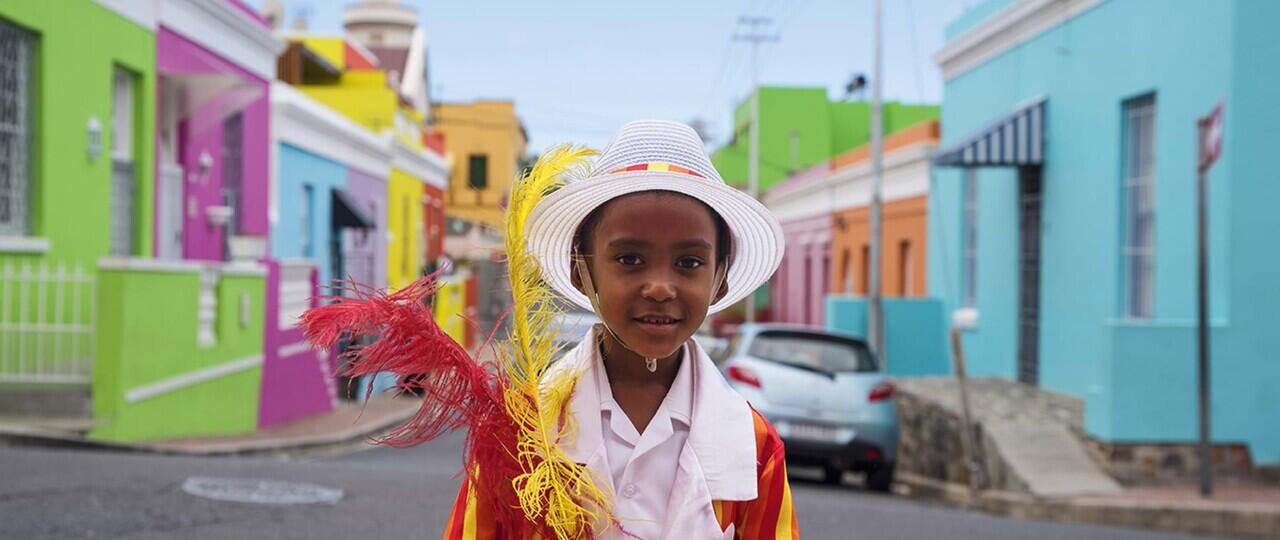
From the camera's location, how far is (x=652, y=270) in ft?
7.39

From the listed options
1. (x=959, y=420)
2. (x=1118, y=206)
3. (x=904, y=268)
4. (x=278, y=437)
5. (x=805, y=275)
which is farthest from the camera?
Result: (x=805, y=275)

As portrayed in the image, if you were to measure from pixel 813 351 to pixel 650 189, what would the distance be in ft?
30.4

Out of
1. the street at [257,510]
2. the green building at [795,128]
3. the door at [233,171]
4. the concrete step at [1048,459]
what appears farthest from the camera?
the green building at [795,128]

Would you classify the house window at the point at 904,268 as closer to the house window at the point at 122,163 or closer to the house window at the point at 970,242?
the house window at the point at 970,242

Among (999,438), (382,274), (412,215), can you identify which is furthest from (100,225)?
(412,215)

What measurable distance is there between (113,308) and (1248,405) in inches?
361

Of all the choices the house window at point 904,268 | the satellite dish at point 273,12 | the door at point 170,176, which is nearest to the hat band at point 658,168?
the door at point 170,176

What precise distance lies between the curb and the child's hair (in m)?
7.47

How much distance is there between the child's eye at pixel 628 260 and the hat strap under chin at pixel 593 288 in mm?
90

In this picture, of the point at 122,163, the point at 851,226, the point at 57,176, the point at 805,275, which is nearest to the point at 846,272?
the point at 851,226

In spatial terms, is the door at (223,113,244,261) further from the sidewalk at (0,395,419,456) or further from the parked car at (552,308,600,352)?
the parked car at (552,308,600,352)

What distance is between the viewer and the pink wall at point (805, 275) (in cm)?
3059

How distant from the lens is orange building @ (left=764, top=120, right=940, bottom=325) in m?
21.0

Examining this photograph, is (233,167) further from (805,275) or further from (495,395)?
(805,275)
